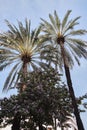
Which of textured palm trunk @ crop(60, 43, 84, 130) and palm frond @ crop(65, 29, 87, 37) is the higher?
palm frond @ crop(65, 29, 87, 37)

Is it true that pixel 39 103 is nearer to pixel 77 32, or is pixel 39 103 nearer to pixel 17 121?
pixel 17 121

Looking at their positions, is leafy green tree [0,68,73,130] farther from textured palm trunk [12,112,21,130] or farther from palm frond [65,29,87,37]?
palm frond [65,29,87,37]

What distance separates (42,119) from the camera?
28891mm

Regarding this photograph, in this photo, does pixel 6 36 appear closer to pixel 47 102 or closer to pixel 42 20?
pixel 42 20

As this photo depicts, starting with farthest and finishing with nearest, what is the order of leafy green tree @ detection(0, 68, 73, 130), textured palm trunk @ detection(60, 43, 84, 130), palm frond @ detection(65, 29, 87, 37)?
1. palm frond @ detection(65, 29, 87, 37)
2. textured palm trunk @ detection(60, 43, 84, 130)
3. leafy green tree @ detection(0, 68, 73, 130)

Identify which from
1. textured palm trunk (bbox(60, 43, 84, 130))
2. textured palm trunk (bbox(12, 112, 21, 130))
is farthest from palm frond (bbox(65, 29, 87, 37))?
textured palm trunk (bbox(12, 112, 21, 130))

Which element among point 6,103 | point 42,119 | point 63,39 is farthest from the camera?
point 63,39

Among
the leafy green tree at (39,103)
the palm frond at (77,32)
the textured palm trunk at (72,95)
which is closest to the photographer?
the leafy green tree at (39,103)

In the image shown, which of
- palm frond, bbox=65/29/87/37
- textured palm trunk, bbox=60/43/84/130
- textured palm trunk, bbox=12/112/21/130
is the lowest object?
textured palm trunk, bbox=12/112/21/130

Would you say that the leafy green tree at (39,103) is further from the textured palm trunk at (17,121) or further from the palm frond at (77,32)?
the palm frond at (77,32)

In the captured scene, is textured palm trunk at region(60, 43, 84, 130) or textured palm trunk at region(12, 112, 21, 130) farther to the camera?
textured palm trunk at region(60, 43, 84, 130)

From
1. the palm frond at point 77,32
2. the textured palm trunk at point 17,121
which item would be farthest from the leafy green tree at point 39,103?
the palm frond at point 77,32

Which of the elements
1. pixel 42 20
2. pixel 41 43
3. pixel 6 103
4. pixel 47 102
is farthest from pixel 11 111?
pixel 42 20

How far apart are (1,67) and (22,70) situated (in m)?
2.39
